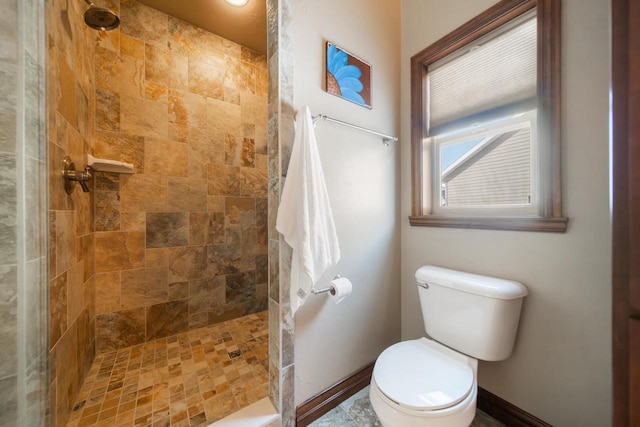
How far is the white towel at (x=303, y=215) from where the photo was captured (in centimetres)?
101

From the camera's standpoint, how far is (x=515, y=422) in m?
1.13

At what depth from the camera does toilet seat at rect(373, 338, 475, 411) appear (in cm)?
83

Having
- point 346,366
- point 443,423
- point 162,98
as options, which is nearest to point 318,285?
point 346,366

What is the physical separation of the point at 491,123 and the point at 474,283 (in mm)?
890

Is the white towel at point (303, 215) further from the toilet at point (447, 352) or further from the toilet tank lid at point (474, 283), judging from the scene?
the toilet tank lid at point (474, 283)

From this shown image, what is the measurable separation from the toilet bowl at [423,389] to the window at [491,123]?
71 centimetres

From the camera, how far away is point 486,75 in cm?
130

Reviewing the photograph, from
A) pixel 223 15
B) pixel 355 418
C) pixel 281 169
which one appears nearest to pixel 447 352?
pixel 355 418

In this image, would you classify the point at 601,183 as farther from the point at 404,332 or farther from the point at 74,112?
the point at 74,112

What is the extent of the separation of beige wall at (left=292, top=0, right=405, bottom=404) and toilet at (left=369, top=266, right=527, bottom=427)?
0.30m

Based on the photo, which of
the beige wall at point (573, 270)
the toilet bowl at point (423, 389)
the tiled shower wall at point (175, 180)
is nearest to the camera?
the toilet bowl at point (423, 389)

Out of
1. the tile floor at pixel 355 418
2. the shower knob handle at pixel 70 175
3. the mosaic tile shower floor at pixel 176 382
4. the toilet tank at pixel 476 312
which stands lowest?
the tile floor at pixel 355 418

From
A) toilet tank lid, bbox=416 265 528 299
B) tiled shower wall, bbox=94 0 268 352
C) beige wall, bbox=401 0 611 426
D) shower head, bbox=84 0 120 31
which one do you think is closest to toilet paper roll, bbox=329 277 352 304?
toilet tank lid, bbox=416 265 528 299

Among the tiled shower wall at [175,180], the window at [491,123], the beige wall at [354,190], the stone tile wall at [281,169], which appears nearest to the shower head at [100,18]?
the tiled shower wall at [175,180]
